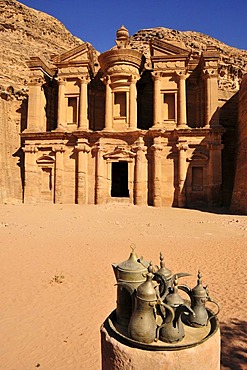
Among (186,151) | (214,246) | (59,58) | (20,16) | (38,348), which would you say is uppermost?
(20,16)

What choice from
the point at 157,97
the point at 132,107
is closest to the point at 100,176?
the point at 132,107

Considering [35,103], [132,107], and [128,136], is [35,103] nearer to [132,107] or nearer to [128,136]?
[132,107]

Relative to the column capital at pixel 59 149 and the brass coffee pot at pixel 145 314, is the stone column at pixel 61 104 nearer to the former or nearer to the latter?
the column capital at pixel 59 149

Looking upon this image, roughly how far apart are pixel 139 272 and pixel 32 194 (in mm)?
20326

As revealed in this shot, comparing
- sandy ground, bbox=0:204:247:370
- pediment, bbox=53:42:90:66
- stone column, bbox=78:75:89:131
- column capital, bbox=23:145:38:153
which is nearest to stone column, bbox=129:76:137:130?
stone column, bbox=78:75:89:131

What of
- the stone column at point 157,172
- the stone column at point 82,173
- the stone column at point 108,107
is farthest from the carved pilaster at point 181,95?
the stone column at point 82,173

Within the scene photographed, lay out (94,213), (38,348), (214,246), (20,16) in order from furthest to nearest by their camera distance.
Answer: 1. (20,16)
2. (94,213)
3. (214,246)
4. (38,348)

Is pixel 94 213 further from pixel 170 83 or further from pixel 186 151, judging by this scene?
pixel 170 83

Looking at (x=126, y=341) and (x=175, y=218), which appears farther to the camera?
(x=175, y=218)

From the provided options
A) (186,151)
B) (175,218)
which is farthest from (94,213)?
(186,151)

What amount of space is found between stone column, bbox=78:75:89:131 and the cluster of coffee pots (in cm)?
1963

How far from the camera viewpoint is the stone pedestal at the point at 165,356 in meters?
2.28

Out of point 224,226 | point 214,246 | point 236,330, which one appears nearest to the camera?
point 236,330

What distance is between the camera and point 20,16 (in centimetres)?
3167
